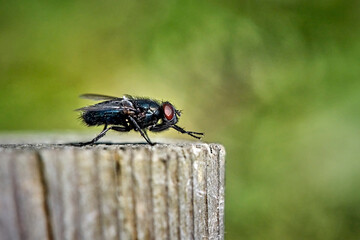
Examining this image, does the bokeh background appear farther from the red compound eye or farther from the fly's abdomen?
the fly's abdomen

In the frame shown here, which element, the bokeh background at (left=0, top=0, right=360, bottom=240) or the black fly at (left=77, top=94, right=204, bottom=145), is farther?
the bokeh background at (left=0, top=0, right=360, bottom=240)

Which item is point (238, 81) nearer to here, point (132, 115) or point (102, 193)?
point (132, 115)

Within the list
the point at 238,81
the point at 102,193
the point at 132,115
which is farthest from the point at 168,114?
the point at 238,81

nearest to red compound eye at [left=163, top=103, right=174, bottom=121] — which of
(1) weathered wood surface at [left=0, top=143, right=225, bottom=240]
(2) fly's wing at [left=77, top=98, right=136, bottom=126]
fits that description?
(2) fly's wing at [left=77, top=98, right=136, bottom=126]

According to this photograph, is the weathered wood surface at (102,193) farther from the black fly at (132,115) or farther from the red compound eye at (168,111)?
the red compound eye at (168,111)

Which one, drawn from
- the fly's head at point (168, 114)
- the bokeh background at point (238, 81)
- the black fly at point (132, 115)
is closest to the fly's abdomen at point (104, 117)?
the black fly at point (132, 115)

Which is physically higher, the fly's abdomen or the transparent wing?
the transparent wing

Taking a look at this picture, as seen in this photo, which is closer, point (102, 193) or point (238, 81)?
point (102, 193)

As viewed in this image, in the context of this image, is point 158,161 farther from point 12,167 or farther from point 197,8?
point 197,8
